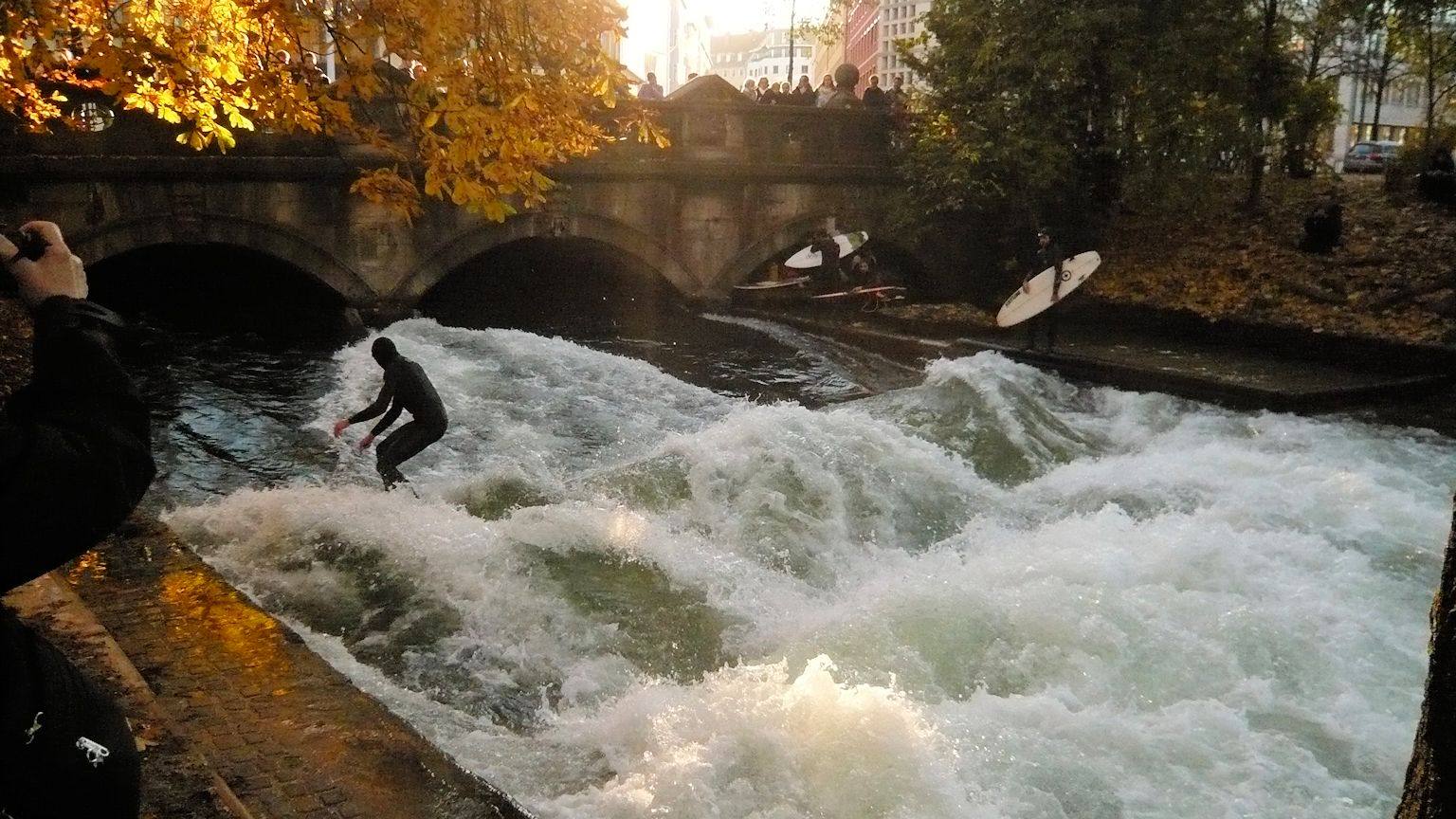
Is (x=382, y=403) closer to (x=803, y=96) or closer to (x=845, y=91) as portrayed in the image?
(x=803, y=96)

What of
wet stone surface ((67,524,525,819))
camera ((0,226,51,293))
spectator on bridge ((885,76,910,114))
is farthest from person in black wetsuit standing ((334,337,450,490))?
spectator on bridge ((885,76,910,114))

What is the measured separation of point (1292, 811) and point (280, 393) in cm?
1249

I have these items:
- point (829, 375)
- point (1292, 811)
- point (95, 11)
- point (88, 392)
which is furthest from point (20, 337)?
point (1292, 811)

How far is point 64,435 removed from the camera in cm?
171

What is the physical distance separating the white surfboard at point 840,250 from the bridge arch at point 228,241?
29.1 feet

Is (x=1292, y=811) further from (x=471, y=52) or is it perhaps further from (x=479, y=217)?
(x=479, y=217)

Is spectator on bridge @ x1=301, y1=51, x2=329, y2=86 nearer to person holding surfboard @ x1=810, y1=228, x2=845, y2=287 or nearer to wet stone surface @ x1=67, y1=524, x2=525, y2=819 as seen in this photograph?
wet stone surface @ x1=67, y1=524, x2=525, y2=819

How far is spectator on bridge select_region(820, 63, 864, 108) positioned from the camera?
21.0 metres

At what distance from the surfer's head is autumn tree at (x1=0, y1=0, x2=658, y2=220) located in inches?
78.5

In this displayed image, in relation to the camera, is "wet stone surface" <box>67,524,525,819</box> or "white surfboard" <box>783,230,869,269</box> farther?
"white surfboard" <box>783,230,869,269</box>

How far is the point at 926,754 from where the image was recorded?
5.11 meters

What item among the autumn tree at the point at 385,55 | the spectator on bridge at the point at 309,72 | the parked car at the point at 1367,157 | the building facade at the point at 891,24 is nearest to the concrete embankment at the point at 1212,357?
the autumn tree at the point at 385,55

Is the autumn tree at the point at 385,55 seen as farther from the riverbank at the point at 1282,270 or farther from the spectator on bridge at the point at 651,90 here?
the spectator on bridge at the point at 651,90

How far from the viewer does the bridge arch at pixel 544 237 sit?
1811 cm
